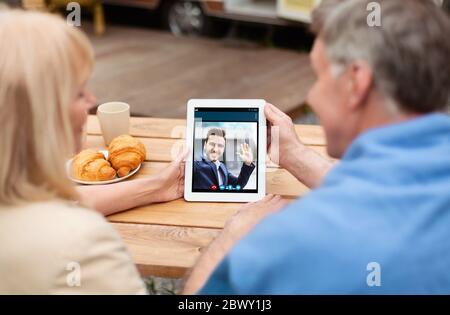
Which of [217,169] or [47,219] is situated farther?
[217,169]

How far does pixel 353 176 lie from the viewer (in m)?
1.08

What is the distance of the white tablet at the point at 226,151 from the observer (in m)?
1.83

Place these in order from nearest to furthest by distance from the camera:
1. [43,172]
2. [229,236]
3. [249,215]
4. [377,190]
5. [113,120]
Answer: [377,190]
[43,172]
[229,236]
[249,215]
[113,120]

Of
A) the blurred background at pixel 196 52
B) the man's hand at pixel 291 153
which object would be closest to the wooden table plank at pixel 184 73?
the blurred background at pixel 196 52

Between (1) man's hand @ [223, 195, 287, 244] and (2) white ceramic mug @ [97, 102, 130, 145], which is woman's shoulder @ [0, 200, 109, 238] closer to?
(1) man's hand @ [223, 195, 287, 244]

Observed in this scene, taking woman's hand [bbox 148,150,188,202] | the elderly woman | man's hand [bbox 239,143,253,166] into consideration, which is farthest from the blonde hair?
man's hand [bbox 239,143,253,166]

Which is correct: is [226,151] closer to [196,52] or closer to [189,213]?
[189,213]

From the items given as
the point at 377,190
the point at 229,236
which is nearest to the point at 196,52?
the point at 229,236

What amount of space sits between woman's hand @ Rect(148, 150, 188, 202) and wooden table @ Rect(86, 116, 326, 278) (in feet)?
0.07

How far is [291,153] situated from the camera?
75.2 inches

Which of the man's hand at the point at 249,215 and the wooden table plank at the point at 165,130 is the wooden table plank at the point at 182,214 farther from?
the wooden table plank at the point at 165,130

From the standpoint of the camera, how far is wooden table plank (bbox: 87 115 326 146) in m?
2.25

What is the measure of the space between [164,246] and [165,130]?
0.77 m
